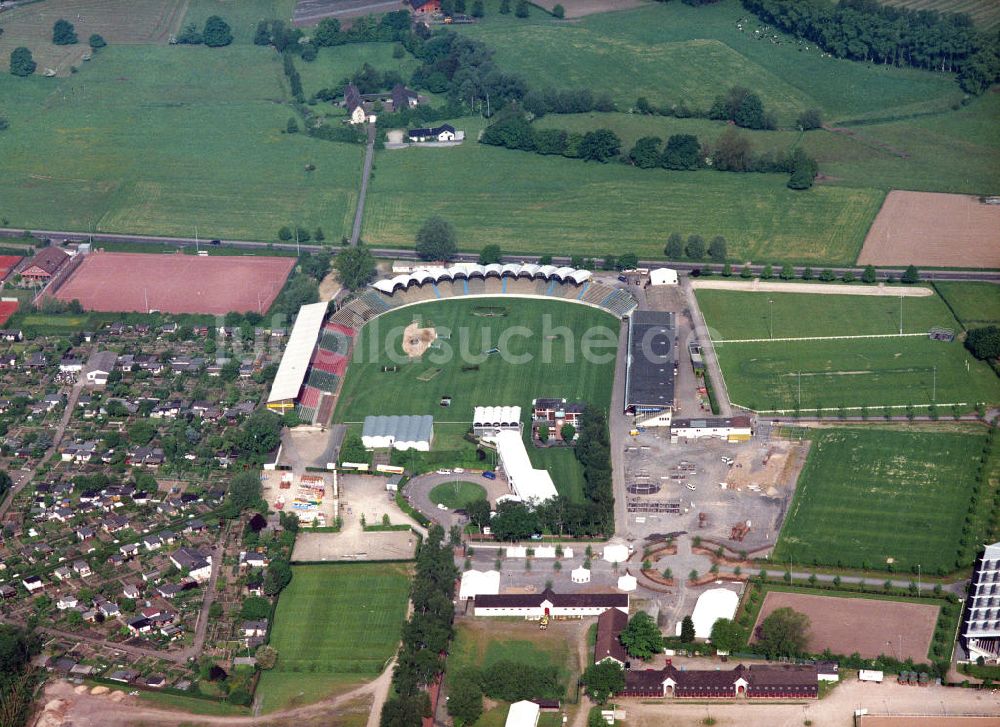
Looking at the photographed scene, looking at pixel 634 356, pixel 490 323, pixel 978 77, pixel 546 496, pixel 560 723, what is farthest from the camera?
pixel 978 77

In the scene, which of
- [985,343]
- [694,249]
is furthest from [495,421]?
[985,343]

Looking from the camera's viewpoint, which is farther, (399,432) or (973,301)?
(973,301)

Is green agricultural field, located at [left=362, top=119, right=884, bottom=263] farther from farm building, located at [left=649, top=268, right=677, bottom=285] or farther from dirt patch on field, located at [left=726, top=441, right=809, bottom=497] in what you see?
dirt patch on field, located at [left=726, top=441, right=809, bottom=497]

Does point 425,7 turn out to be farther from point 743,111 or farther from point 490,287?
point 490,287

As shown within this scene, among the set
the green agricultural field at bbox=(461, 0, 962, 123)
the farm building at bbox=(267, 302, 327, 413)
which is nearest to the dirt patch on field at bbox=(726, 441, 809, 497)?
the farm building at bbox=(267, 302, 327, 413)

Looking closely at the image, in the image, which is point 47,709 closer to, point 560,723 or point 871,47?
point 560,723

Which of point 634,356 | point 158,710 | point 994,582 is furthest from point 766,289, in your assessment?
point 158,710

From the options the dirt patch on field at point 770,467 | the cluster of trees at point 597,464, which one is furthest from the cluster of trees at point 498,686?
the dirt patch on field at point 770,467
